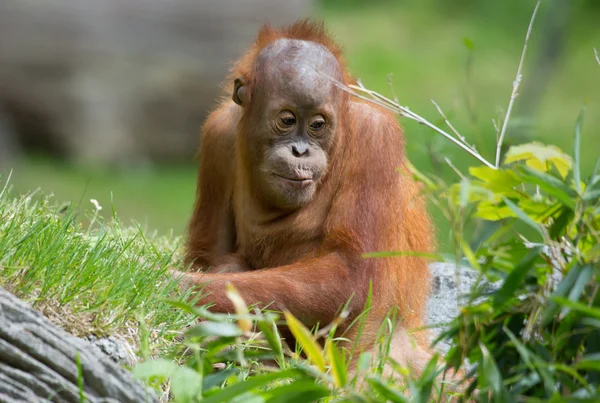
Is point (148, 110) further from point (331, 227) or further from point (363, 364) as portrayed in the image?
point (363, 364)

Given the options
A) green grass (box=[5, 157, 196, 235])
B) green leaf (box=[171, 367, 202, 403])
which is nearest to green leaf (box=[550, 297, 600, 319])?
green leaf (box=[171, 367, 202, 403])

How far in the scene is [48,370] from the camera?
284 cm

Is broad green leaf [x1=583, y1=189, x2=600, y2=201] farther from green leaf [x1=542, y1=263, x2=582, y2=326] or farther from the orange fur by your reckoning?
the orange fur

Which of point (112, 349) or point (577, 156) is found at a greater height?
point (577, 156)

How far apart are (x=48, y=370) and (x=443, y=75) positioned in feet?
49.3

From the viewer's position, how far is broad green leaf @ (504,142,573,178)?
3010 millimetres

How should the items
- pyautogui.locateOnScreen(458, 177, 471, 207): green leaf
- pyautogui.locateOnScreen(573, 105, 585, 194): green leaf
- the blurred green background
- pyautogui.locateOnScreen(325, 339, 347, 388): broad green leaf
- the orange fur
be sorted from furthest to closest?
the blurred green background → the orange fur → pyautogui.locateOnScreen(573, 105, 585, 194): green leaf → pyautogui.locateOnScreen(325, 339, 347, 388): broad green leaf → pyautogui.locateOnScreen(458, 177, 471, 207): green leaf

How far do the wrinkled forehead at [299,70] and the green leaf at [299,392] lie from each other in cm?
177

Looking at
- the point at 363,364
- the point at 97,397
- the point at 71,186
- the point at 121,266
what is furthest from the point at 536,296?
the point at 71,186

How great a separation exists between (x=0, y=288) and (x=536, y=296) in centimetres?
167

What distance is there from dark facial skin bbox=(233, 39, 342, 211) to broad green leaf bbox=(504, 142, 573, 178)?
1.32 metres

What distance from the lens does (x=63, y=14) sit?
1201 cm

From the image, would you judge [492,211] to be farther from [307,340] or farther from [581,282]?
[307,340]

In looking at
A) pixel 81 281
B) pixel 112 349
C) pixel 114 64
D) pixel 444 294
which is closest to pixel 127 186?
pixel 114 64
